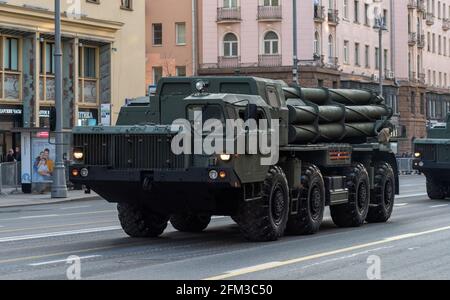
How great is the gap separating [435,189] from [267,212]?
16.4 meters

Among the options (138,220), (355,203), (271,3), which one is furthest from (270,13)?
(138,220)

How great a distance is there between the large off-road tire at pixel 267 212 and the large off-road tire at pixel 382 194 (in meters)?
5.10

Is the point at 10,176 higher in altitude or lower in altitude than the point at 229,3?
lower

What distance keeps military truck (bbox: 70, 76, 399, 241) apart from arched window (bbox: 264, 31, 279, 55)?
158 ft

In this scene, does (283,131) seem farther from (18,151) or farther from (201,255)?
(18,151)

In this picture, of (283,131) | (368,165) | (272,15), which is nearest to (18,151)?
(368,165)

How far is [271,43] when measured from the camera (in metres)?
68.1

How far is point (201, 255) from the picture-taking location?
14742 mm

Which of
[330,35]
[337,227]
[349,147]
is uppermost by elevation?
[330,35]

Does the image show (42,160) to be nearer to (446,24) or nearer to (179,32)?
(179,32)

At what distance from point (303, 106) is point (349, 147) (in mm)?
1902

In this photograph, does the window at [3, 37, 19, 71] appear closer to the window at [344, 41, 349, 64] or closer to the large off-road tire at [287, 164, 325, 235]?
the large off-road tire at [287, 164, 325, 235]

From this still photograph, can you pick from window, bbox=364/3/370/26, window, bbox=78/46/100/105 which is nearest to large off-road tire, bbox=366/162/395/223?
window, bbox=78/46/100/105

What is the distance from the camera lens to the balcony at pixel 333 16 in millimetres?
69931
